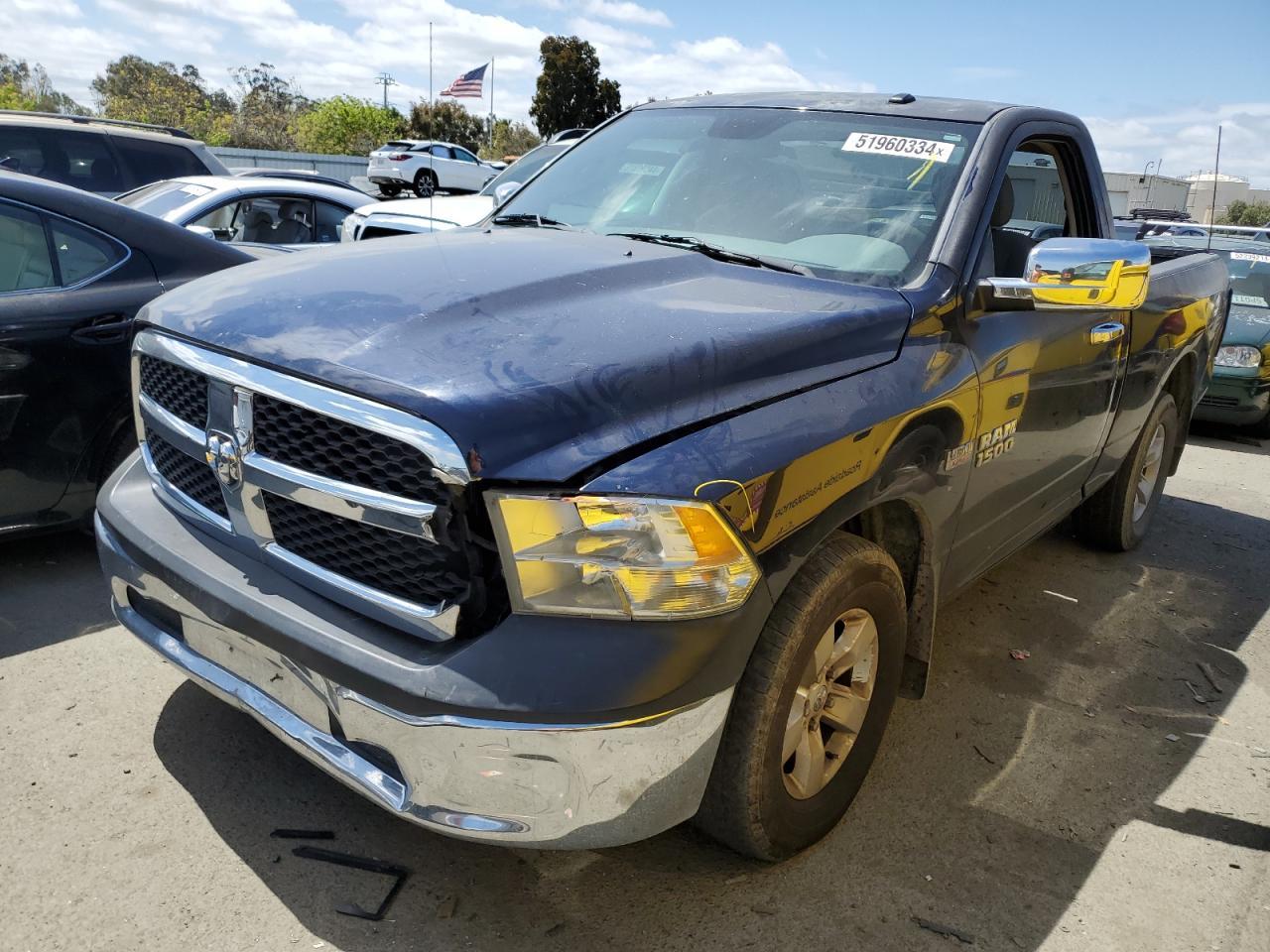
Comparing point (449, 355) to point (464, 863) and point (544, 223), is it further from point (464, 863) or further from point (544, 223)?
point (544, 223)

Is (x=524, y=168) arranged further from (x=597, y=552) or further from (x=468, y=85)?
(x=468, y=85)

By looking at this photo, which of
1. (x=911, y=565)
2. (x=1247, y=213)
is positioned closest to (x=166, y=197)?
(x=911, y=565)

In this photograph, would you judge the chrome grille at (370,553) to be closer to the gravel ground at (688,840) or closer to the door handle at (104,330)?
the gravel ground at (688,840)

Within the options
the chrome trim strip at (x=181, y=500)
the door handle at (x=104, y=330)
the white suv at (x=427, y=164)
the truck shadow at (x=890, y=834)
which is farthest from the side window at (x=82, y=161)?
the white suv at (x=427, y=164)

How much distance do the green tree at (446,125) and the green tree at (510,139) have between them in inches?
37.9

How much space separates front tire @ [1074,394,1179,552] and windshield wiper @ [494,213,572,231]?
292cm

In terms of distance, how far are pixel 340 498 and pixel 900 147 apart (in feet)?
6.94

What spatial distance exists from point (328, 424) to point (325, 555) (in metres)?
0.31

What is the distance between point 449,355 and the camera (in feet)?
7.06

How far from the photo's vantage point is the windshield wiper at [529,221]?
11.7ft

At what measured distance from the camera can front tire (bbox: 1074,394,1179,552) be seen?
498 cm

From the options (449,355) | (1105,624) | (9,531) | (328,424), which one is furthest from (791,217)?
(9,531)

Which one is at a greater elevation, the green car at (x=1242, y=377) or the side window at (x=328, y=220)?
the side window at (x=328, y=220)

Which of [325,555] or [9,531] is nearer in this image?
[325,555]
